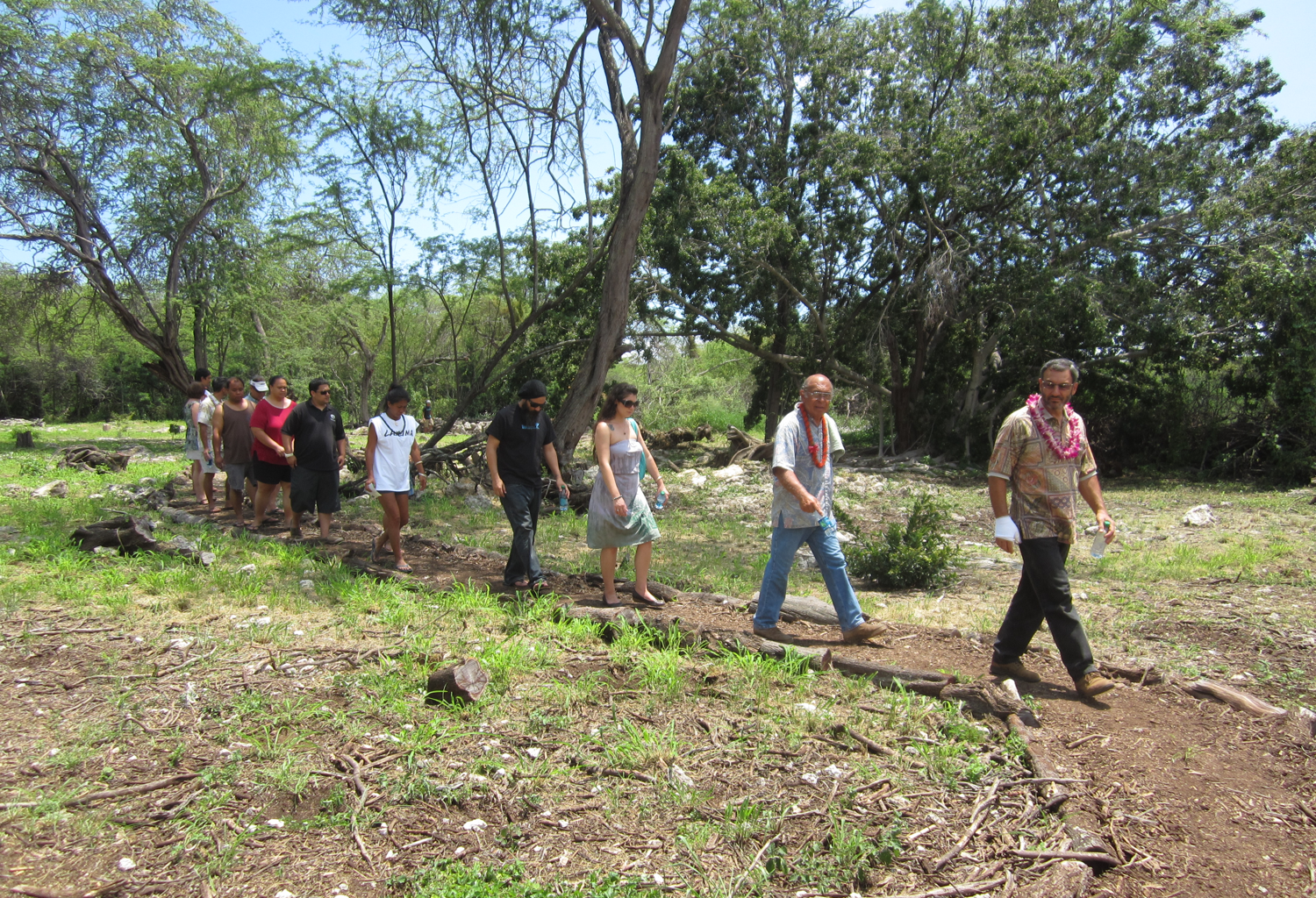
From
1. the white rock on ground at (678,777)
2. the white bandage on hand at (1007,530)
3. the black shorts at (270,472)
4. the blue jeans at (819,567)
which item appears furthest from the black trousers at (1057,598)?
the black shorts at (270,472)

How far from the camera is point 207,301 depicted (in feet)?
65.2

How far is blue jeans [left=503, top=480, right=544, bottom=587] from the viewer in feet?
20.2

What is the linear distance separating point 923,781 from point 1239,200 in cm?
1687

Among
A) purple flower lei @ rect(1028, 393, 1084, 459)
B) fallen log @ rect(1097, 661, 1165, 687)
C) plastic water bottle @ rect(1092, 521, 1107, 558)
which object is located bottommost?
fallen log @ rect(1097, 661, 1165, 687)

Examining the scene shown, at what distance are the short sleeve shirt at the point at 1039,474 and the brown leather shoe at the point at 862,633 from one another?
107cm

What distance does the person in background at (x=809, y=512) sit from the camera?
498 cm

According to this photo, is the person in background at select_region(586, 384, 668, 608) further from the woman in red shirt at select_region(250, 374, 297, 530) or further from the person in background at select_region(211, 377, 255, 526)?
the person in background at select_region(211, 377, 255, 526)

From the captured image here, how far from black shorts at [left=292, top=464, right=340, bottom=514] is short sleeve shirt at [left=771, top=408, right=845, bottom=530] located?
4774 millimetres

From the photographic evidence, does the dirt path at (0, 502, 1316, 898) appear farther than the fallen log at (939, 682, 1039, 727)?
No

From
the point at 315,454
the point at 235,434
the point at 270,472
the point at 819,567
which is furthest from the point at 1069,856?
the point at 235,434

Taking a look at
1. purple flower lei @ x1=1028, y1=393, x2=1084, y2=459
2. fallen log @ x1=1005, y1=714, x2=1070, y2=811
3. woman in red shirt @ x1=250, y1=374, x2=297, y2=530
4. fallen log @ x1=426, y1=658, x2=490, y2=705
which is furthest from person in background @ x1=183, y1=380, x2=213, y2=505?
fallen log @ x1=1005, y1=714, x2=1070, y2=811

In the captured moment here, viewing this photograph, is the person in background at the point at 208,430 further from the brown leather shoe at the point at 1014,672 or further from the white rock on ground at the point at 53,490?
the brown leather shoe at the point at 1014,672

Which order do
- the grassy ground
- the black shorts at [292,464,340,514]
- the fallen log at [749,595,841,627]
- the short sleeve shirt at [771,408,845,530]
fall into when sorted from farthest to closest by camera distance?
the black shorts at [292,464,340,514], the fallen log at [749,595,841,627], the short sleeve shirt at [771,408,845,530], the grassy ground

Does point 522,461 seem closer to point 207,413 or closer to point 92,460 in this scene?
point 207,413
